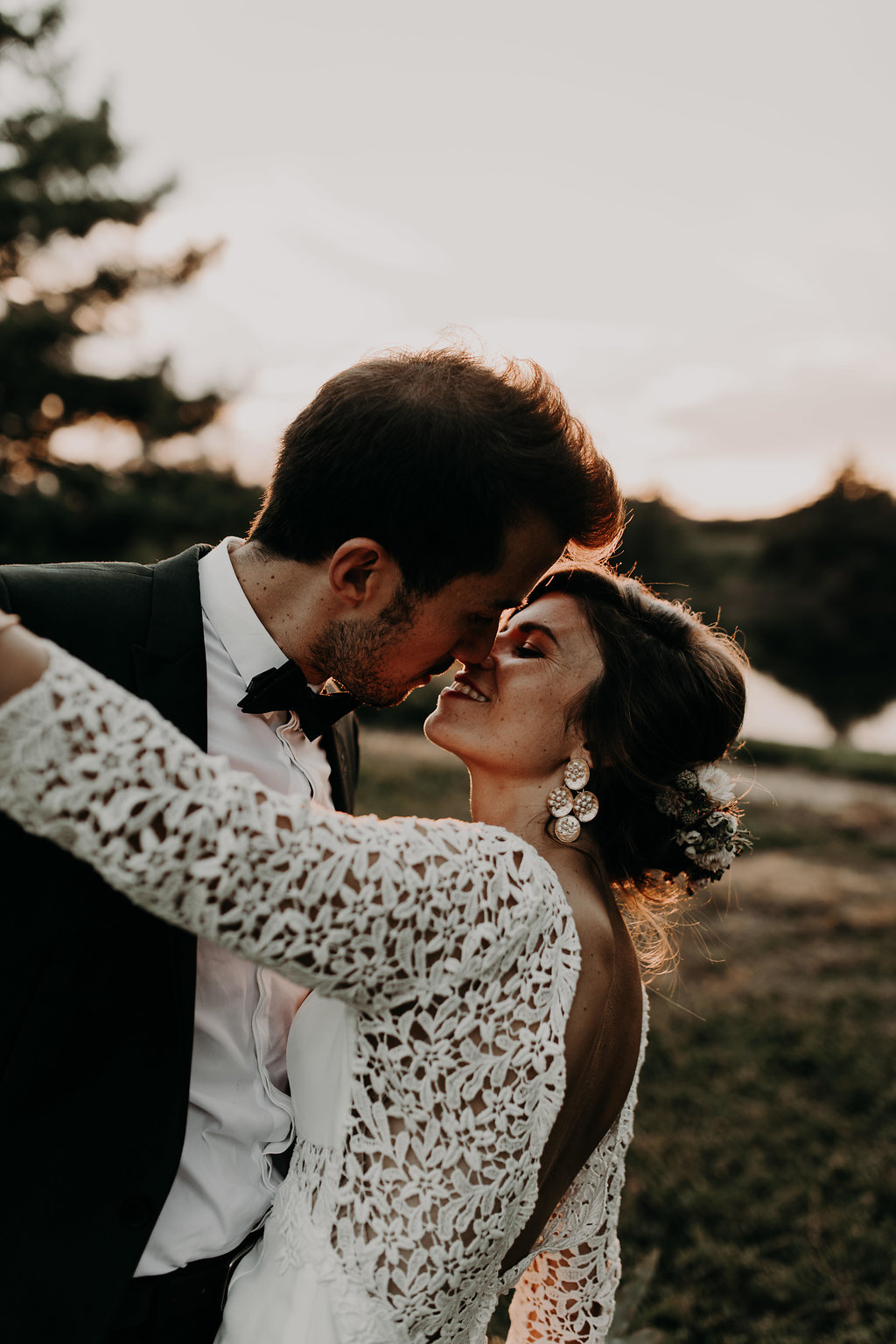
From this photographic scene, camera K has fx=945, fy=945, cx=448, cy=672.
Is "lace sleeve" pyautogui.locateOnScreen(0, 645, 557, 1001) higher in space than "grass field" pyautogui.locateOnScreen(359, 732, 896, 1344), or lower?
higher

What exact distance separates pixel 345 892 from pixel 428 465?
3.19ft

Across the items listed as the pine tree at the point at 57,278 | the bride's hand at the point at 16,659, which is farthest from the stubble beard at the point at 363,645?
the pine tree at the point at 57,278

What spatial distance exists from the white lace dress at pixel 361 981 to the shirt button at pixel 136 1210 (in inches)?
10.8

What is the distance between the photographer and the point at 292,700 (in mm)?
2029

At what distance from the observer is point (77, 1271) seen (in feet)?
5.24

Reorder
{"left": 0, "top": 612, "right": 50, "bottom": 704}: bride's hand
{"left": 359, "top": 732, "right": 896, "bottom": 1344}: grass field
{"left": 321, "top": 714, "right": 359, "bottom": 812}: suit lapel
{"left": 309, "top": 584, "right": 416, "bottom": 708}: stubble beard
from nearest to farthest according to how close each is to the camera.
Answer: {"left": 0, "top": 612, "right": 50, "bottom": 704}: bride's hand < {"left": 309, "top": 584, "right": 416, "bottom": 708}: stubble beard < {"left": 321, "top": 714, "right": 359, "bottom": 812}: suit lapel < {"left": 359, "top": 732, "right": 896, "bottom": 1344}: grass field

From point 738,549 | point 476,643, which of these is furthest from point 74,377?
point 738,549

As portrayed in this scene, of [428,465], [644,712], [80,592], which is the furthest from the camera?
[644,712]

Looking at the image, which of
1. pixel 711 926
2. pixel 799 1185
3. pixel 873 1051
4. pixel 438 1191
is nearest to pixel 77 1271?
pixel 438 1191

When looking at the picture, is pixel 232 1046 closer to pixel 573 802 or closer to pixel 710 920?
pixel 573 802

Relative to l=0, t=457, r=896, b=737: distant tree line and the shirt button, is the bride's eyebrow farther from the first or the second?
l=0, t=457, r=896, b=737: distant tree line

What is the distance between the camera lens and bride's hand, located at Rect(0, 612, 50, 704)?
118 cm

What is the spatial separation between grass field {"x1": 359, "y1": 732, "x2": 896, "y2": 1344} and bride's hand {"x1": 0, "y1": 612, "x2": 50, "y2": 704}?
274 centimetres

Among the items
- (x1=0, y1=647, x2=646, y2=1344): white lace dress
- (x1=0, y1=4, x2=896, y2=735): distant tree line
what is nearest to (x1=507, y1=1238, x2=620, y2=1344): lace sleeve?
(x1=0, y1=647, x2=646, y2=1344): white lace dress
